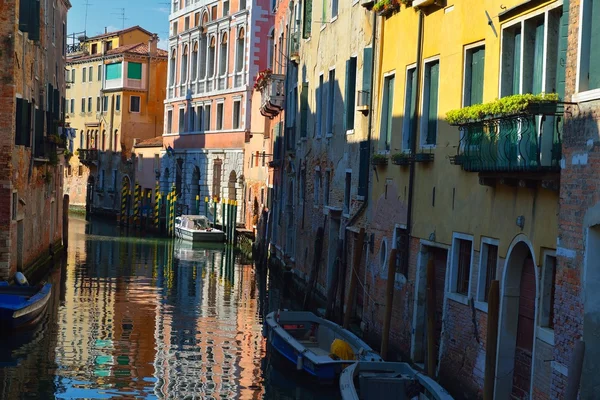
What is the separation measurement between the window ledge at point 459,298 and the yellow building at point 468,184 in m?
0.02

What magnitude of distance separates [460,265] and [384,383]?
156cm

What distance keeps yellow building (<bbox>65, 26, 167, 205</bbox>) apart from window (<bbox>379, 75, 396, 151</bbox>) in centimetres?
3769

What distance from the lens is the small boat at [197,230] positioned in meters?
36.1

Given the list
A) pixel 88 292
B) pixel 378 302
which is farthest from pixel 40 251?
pixel 378 302

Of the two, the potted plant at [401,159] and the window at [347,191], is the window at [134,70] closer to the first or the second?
the window at [347,191]

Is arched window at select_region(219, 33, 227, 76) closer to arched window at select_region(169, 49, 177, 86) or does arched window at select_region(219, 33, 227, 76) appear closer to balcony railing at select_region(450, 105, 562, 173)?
arched window at select_region(169, 49, 177, 86)

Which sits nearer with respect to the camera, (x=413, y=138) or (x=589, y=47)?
(x=589, y=47)

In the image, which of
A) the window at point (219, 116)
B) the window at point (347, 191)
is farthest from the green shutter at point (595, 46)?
the window at point (219, 116)

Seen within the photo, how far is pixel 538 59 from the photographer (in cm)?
898

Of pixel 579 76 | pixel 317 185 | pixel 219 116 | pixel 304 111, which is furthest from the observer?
pixel 219 116

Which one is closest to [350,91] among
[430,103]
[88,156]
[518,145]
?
[430,103]

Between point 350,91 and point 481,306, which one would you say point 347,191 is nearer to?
A: point 350,91

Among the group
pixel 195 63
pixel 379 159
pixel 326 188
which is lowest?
pixel 326 188

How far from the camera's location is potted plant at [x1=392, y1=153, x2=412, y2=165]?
12.5 meters
